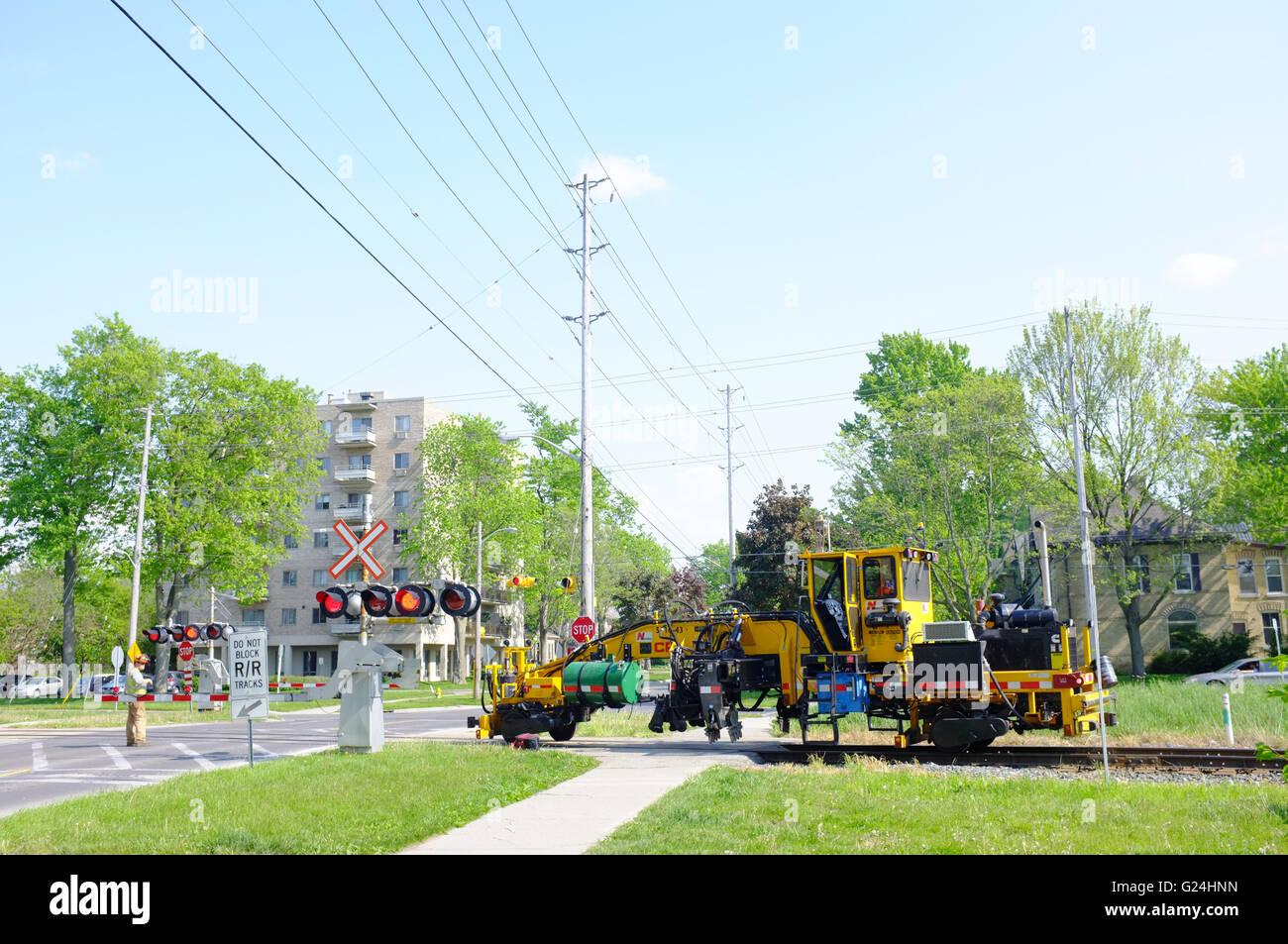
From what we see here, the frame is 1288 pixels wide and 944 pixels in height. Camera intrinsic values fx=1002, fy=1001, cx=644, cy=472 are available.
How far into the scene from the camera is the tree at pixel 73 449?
42.7 meters

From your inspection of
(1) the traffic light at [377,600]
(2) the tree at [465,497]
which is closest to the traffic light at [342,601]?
(1) the traffic light at [377,600]

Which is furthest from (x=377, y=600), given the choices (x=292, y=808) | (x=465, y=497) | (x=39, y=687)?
(x=39, y=687)

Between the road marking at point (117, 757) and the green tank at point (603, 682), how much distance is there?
7.62m

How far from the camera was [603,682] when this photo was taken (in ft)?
60.0

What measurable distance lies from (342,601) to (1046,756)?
10827 mm

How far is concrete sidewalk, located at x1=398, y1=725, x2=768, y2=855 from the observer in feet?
29.1

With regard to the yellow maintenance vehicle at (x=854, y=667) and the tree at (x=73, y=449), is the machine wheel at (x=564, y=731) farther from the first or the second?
the tree at (x=73, y=449)

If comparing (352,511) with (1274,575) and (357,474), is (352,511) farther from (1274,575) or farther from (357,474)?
(1274,575)

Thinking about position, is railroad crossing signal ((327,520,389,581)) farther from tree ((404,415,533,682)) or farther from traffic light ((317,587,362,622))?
tree ((404,415,533,682))

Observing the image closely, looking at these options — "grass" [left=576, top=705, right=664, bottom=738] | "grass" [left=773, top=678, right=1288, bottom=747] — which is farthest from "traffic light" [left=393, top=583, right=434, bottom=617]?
"grass" [left=773, top=678, right=1288, bottom=747]

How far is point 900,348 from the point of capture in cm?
5947
